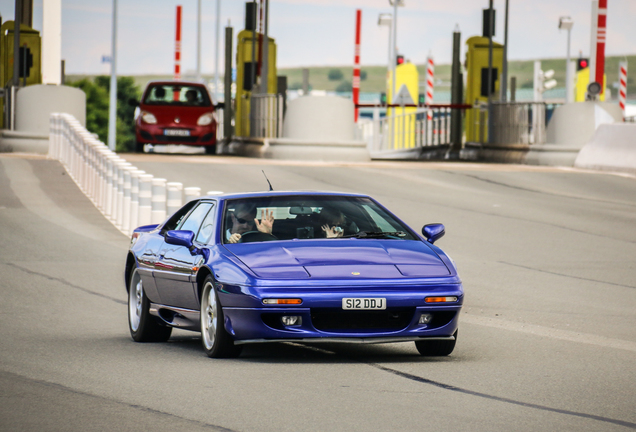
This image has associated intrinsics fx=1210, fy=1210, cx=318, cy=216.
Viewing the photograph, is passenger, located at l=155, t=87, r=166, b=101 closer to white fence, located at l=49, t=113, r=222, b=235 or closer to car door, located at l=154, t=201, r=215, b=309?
white fence, located at l=49, t=113, r=222, b=235

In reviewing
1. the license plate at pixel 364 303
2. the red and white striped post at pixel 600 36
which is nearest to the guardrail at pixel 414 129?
the red and white striped post at pixel 600 36

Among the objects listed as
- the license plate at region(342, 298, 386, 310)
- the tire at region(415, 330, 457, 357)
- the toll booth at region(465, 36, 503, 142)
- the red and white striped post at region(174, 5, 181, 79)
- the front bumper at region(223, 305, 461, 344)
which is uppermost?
the red and white striped post at region(174, 5, 181, 79)

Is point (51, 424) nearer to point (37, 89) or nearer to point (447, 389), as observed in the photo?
point (447, 389)

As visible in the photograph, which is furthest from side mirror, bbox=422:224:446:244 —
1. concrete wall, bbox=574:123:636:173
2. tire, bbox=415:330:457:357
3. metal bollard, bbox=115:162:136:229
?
concrete wall, bbox=574:123:636:173

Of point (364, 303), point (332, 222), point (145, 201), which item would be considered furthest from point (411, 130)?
point (364, 303)

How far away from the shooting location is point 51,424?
19.0 feet

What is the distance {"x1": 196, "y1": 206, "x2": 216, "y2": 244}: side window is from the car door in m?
0.04

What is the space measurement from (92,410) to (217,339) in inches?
71.5

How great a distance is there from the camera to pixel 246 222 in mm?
8484

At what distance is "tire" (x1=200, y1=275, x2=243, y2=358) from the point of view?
782 centimetres

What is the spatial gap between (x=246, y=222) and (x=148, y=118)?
2290 centimetres

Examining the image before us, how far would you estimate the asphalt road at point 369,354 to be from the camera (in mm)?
6035

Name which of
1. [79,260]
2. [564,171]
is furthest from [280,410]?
[564,171]

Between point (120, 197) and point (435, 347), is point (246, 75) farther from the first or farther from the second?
point (435, 347)
